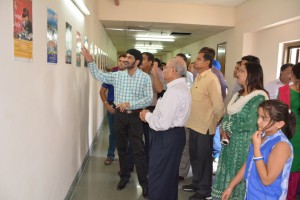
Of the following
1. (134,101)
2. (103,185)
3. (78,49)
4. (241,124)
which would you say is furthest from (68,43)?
(241,124)

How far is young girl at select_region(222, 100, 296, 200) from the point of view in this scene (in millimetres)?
1335

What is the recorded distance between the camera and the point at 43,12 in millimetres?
1804

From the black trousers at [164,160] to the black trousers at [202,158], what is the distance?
55 centimetres

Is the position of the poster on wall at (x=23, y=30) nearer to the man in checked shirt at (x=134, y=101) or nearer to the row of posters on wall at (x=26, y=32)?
the row of posters on wall at (x=26, y=32)

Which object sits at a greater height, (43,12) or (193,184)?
(43,12)

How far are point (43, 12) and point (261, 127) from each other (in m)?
1.65

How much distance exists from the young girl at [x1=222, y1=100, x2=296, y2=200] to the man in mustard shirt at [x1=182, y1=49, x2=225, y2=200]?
1096mm

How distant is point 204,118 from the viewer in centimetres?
262

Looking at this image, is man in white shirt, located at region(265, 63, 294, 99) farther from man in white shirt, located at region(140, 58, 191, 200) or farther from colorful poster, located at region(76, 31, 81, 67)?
colorful poster, located at region(76, 31, 81, 67)

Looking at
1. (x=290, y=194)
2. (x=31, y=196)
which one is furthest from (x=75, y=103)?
(x=290, y=194)

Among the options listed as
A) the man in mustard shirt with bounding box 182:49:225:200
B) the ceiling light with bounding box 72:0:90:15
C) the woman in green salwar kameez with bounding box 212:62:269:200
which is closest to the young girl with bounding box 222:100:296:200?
the woman in green salwar kameez with bounding box 212:62:269:200

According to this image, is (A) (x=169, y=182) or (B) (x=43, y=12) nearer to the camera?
(B) (x=43, y=12)

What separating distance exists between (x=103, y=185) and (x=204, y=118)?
1479 mm

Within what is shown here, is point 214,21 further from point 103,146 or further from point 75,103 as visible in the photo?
point 75,103
